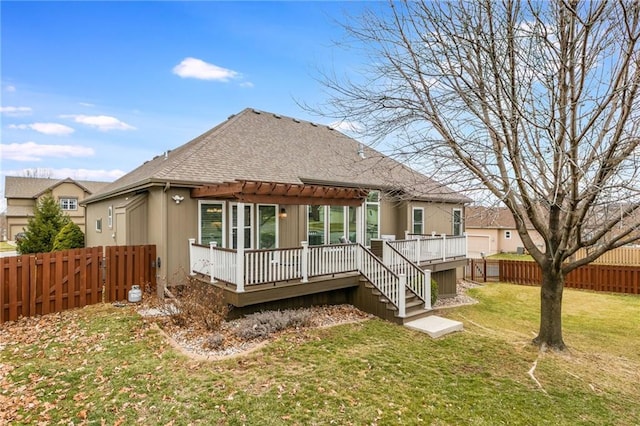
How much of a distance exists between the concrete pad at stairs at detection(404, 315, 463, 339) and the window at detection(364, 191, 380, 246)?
210 inches

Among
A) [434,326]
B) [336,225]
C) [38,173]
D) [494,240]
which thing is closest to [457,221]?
[336,225]

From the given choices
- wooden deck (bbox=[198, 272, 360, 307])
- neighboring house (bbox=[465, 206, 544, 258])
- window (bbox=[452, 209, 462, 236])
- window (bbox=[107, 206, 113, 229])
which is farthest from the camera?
neighboring house (bbox=[465, 206, 544, 258])

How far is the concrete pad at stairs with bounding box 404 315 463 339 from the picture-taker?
780 centimetres

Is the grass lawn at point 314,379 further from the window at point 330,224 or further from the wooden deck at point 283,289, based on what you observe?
the window at point 330,224

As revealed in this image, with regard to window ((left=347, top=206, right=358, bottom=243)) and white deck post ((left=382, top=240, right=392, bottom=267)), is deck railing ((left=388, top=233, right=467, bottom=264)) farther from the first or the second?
window ((left=347, top=206, right=358, bottom=243))

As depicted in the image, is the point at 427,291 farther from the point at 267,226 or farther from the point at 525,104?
the point at 525,104

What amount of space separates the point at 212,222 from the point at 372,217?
6596 millimetres

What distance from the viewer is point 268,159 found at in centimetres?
1193

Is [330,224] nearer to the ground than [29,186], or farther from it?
nearer to the ground

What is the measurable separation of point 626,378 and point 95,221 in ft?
61.5

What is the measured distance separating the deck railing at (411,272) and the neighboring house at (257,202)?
3.03 ft

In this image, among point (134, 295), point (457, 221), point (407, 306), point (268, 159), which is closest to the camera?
point (407, 306)

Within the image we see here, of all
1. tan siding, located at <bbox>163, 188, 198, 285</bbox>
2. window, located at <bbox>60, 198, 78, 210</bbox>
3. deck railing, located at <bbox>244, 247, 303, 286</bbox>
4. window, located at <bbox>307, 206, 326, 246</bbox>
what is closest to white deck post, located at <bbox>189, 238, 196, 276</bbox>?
tan siding, located at <bbox>163, 188, 198, 285</bbox>

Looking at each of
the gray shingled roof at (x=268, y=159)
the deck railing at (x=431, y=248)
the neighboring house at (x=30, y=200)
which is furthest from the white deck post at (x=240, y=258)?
the neighboring house at (x=30, y=200)
